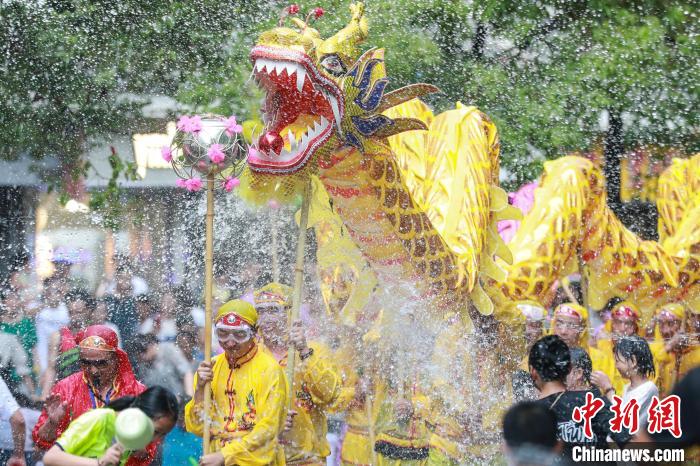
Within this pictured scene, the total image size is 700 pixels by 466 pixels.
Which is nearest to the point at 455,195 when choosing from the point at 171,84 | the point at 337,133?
the point at 337,133

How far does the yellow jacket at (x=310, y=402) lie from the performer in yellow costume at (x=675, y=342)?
102 inches

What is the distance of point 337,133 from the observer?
473 centimetres

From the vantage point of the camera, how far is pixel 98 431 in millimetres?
3863

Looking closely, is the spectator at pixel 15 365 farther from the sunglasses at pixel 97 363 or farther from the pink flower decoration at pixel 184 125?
the pink flower decoration at pixel 184 125

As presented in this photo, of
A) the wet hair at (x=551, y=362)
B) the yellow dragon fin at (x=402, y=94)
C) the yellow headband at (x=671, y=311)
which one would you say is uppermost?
the yellow dragon fin at (x=402, y=94)

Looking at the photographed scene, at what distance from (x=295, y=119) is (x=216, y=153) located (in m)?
0.36

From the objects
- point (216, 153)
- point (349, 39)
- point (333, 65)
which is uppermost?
point (349, 39)

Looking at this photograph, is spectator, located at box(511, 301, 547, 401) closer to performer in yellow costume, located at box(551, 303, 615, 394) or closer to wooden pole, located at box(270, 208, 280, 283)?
performer in yellow costume, located at box(551, 303, 615, 394)

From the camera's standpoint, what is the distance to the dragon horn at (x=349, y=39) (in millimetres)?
4703

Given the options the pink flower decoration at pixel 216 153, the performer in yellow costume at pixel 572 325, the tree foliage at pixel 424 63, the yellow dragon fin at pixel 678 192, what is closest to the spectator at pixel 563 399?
the pink flower decoration at pixel 216 153

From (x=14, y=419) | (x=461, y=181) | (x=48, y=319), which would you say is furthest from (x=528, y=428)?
(x=48, y=319)

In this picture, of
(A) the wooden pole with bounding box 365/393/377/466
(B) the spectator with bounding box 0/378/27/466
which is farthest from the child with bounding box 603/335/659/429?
(B) the spectator with bounding box 0/378/27/466

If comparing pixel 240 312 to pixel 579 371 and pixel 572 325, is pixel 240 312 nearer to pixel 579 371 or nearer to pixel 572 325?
pixel 579 371

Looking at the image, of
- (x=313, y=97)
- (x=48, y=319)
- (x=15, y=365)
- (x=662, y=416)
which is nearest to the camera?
(x=662, y=416)
